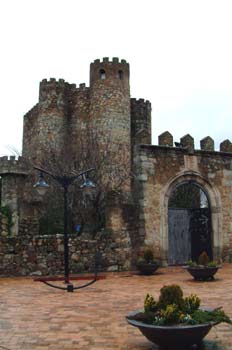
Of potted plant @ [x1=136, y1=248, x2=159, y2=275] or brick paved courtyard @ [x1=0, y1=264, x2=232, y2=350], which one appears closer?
brick paved courtyard @ [x1=0, y1=264, x2=232, y2=350]

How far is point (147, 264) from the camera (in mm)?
14445

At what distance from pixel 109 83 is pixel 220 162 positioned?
16.5 m

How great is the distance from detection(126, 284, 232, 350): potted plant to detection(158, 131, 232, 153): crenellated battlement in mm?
11533

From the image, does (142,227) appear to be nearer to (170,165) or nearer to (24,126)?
(170,165)

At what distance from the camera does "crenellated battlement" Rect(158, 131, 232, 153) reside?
56.0 feet

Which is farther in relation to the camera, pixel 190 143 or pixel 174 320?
pixel 190 143

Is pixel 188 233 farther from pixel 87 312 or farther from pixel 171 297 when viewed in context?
pixel 171 297

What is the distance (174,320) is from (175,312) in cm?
10

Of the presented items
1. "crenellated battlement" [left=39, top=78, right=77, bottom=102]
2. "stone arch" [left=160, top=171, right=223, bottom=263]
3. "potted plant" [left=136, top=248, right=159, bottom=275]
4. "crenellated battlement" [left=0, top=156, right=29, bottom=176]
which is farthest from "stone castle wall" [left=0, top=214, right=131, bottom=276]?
"crenellated battlement" [left=39, top=78, right=77, bottom=102]

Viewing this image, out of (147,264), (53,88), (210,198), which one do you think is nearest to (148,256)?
(147,264)

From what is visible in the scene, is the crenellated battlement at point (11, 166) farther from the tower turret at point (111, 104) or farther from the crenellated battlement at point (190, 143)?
the crenellated battlement at point (190, 143)

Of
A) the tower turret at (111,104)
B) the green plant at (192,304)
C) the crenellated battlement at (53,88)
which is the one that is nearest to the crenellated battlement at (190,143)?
the green plant at (192,304)

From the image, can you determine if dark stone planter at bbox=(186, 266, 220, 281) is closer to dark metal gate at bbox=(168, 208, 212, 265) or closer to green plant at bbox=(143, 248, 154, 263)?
green plant at bbox=(143, 248, 154, 263)

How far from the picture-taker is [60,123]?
33.7 m
